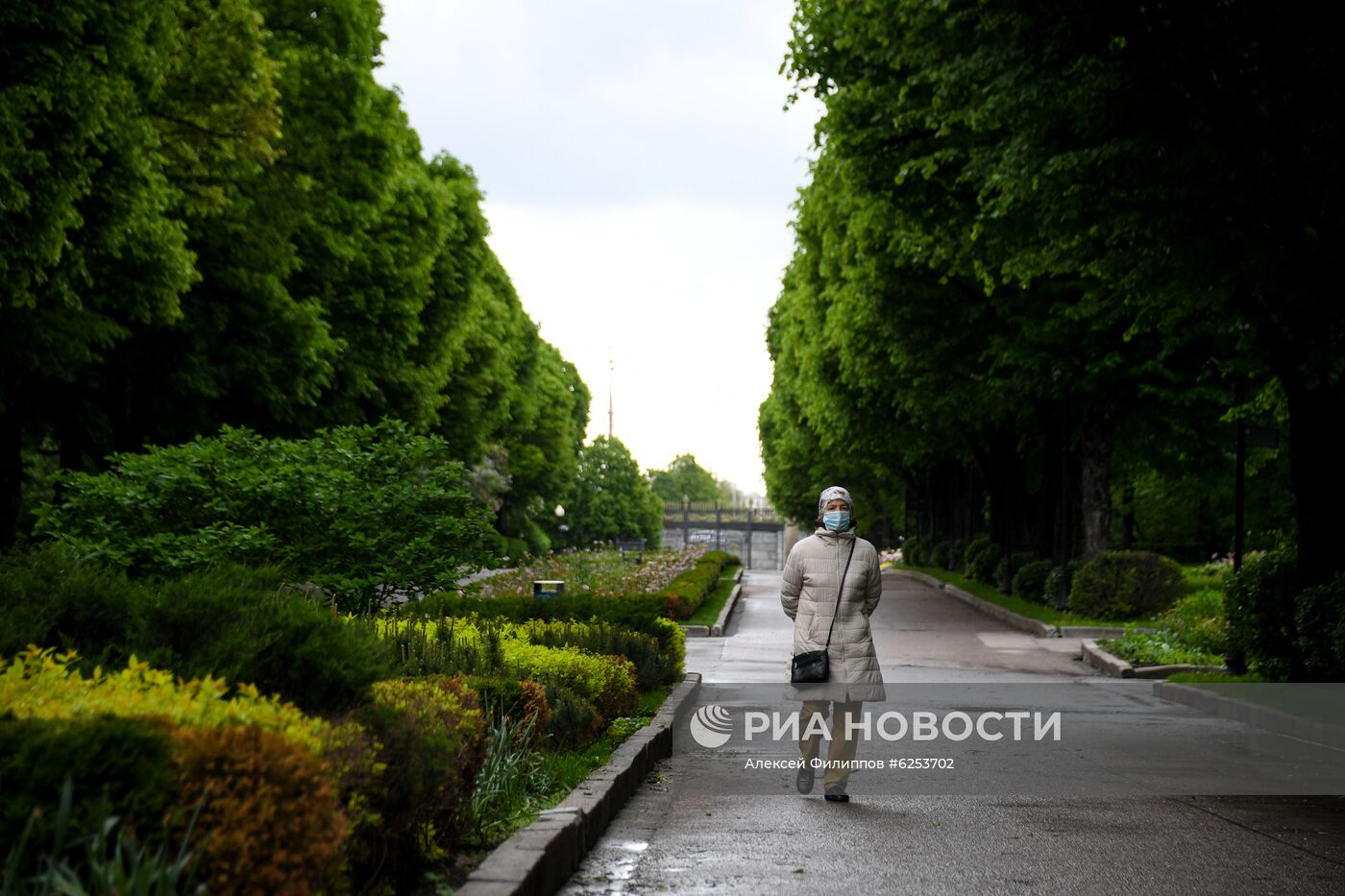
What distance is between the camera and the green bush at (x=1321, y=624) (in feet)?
45.8

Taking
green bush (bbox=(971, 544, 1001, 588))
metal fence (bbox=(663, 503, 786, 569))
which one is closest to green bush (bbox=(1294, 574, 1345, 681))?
green bush (bbox=(971, 544, 1001, 588))

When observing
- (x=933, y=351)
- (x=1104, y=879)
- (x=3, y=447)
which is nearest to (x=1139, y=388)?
(x=933, y=351)

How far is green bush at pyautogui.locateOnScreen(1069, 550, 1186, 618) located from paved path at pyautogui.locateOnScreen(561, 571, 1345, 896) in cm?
1826

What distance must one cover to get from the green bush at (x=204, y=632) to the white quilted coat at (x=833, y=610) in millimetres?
3177

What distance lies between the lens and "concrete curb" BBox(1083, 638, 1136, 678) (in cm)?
1964

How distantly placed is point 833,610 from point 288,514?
717 cm

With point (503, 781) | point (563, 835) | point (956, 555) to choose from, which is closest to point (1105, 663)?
point (503, 781)

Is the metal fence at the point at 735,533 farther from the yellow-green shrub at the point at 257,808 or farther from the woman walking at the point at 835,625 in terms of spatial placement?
the yellow-green shrub at the point at 257,808

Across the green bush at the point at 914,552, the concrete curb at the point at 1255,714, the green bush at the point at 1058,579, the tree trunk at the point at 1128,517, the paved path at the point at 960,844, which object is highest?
the tree trunk at the point at 1128,517

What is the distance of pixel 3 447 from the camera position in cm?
2491

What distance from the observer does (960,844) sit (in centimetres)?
776

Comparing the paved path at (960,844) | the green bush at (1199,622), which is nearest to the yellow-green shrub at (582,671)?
the paved path at (960,844)

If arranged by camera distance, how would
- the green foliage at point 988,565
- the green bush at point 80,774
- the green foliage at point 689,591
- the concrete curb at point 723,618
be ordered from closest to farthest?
the green bush at point 80,774 → the green foliage at point 689,591 → the concrete curb at point 723,618 → the green foliage at point 988,565

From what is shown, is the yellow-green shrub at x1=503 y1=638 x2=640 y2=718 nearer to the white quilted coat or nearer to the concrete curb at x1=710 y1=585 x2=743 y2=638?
the white quilted coat
